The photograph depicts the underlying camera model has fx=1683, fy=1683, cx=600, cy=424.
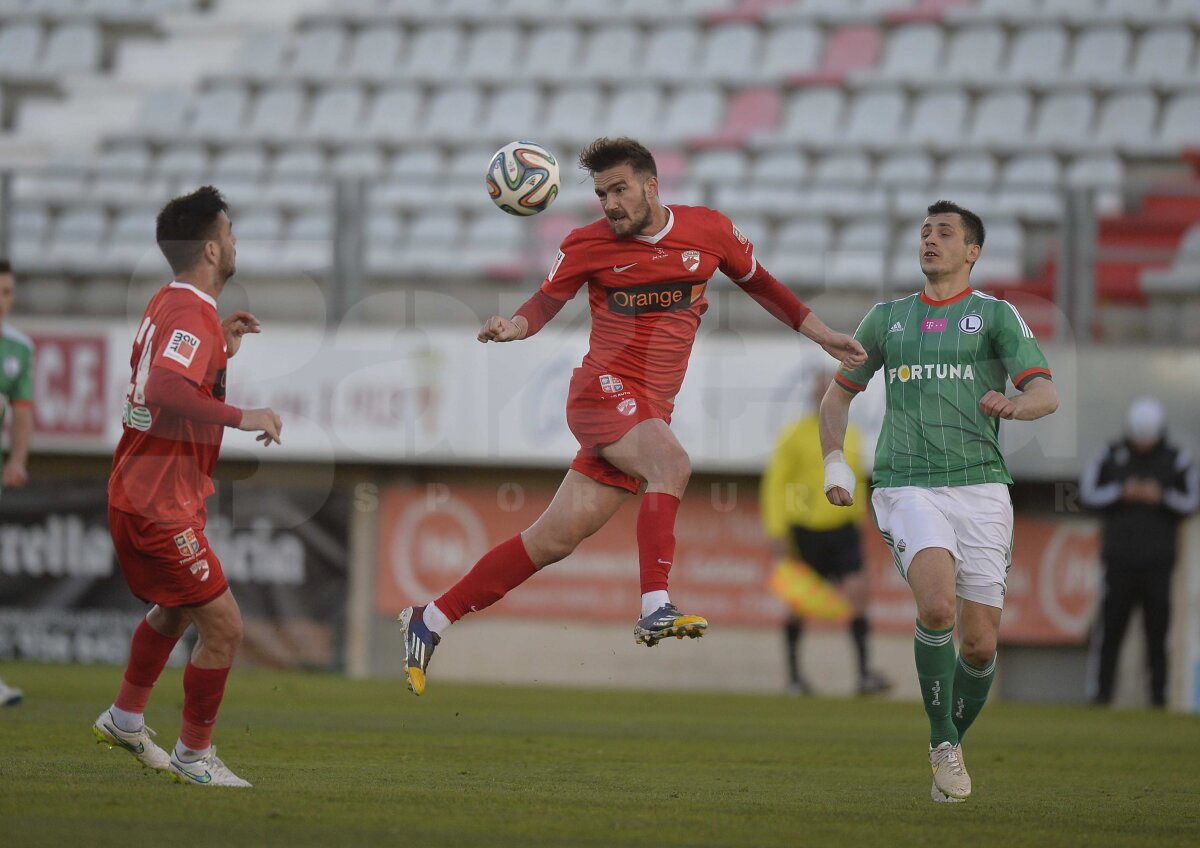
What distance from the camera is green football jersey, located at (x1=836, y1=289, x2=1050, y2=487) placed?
660cm

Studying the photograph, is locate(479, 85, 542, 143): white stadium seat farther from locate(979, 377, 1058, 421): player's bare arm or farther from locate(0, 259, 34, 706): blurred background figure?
locate(979, 377, 1058, 421): player's bare arm

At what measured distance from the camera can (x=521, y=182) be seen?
23.8 ft

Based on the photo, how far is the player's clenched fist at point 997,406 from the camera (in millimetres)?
6211

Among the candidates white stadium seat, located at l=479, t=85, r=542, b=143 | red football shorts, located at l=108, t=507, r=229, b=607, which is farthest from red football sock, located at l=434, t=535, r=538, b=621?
white stadium seat, located at l=479, t=85, r=542, b=143

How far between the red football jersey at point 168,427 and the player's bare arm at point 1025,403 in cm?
283

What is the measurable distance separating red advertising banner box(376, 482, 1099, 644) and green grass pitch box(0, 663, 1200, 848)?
2.57 m

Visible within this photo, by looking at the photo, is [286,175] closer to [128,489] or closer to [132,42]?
[132,42]

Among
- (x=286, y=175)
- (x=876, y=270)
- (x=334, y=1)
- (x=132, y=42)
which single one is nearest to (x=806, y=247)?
(x=876, y=270)

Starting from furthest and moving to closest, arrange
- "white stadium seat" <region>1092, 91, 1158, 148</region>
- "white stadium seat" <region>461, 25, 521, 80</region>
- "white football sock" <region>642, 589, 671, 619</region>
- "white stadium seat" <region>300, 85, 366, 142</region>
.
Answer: "white stadium seat" <region>461, 25, 521, 80</region>
"white stadium seat" <region>300, 85, 366, 142</region>
"white stadium seat" <region>1092, 91, 1158, 148</region>
"white football sock" <region>642, 589, 671, 619</region>

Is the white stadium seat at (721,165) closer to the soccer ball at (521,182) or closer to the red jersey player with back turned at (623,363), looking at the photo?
the soccer ball at (521,182)

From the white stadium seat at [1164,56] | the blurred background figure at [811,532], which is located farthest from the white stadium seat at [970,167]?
the blurred background figure at [811,532]

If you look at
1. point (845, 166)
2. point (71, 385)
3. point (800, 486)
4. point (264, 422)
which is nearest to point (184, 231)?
point (264, 422)

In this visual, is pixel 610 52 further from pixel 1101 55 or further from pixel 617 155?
pixel 617 155

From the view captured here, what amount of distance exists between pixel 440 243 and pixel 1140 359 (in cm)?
654
